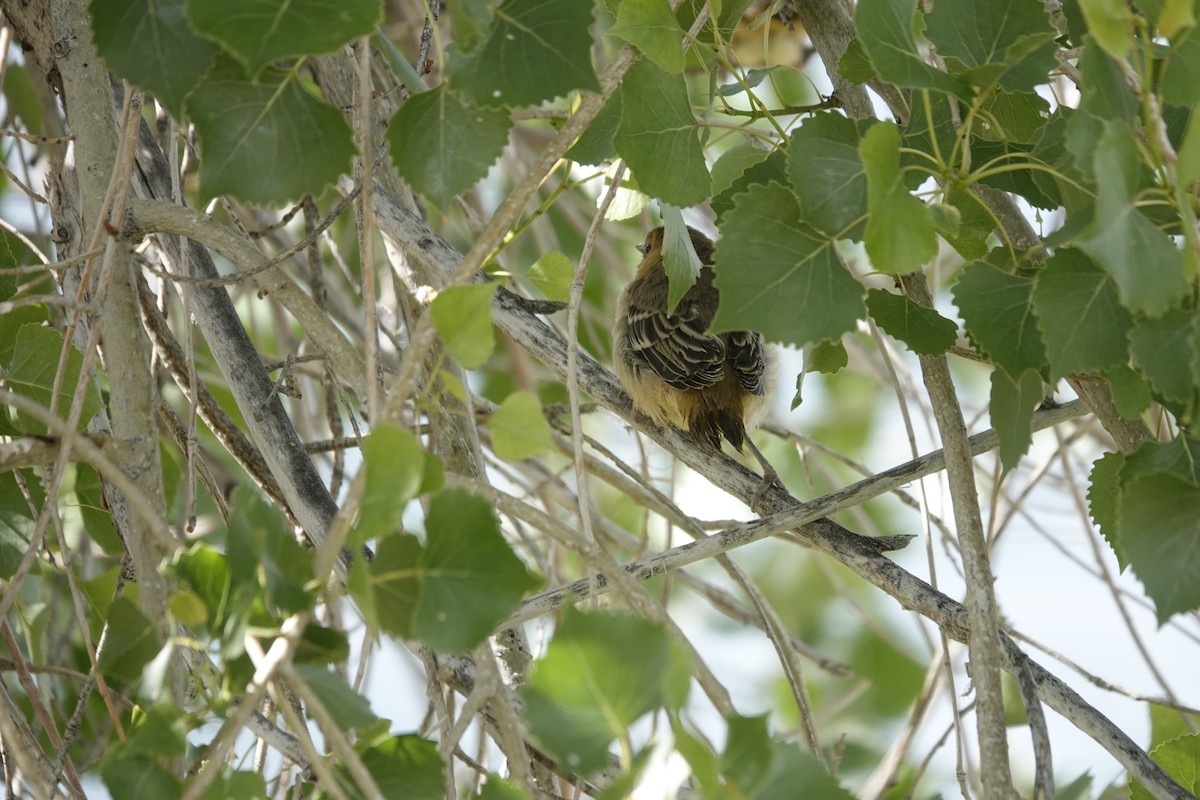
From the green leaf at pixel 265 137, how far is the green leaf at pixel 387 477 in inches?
17.9

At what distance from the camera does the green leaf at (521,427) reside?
140 cm

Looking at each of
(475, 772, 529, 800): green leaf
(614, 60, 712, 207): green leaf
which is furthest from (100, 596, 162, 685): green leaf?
(614, 60, 712, 207): green leaf

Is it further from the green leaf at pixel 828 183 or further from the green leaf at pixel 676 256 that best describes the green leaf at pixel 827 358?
the green leaf at pixel 828 183

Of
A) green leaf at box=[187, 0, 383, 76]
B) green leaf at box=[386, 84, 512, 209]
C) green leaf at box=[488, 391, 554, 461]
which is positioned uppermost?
green leaf at box=[386, 84, 512, 209]

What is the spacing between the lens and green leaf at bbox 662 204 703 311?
2.04 m

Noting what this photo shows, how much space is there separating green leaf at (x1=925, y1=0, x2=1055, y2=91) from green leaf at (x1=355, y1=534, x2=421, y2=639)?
106cm

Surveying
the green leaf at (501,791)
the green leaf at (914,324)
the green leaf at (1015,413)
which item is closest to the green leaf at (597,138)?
the green leaf at (914,324)

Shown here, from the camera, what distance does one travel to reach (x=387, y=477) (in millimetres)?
1235

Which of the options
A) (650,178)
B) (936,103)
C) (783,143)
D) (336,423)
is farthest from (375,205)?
(936,103)

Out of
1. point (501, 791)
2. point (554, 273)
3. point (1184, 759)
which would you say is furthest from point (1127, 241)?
point (554, 273)

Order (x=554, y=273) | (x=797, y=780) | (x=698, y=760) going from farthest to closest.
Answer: (x=554, y=273)
(x=797, y=780)
(x=698, y=760)

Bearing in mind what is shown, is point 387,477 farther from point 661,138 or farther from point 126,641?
point 661,138

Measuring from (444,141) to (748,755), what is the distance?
36.8 inches

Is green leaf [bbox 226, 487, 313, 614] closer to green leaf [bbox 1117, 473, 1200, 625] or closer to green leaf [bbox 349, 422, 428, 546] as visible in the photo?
green leaf [bbox 349, 422, 428, 546]
